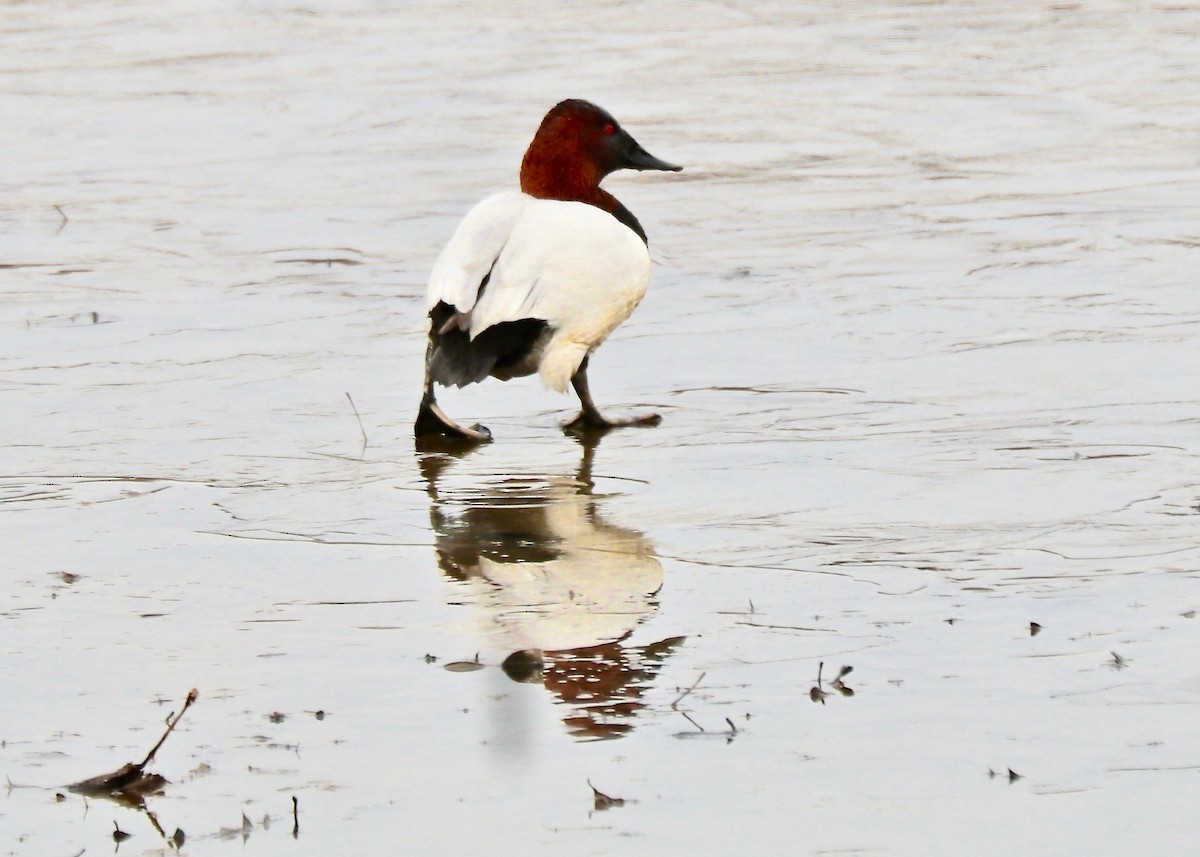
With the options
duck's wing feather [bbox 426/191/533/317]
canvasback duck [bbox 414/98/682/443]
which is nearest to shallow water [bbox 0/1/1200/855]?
canvasback duck [bbox 414/98/682/443]

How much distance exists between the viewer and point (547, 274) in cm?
653

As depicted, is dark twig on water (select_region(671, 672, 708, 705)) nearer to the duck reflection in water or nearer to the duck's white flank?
the duck reflection in water

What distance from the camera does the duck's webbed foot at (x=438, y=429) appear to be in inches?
257

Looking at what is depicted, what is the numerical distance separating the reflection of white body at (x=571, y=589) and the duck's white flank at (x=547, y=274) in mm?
1107

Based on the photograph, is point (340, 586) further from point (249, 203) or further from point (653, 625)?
point (249, 203)

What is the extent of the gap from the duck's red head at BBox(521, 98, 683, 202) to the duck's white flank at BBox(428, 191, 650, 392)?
45 cm

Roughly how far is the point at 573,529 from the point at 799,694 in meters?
1.50

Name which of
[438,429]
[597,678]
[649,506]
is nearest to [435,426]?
[438,429]

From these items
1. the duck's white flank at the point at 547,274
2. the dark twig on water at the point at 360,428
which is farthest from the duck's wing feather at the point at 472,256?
the dark twig on water at the point at 360,428

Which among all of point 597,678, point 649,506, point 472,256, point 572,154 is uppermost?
point 572,154

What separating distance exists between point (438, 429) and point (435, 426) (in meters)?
0.01

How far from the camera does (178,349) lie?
25.7ft

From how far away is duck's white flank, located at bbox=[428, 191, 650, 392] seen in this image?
21.2 feet

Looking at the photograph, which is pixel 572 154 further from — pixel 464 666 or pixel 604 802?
pixel 604 802
